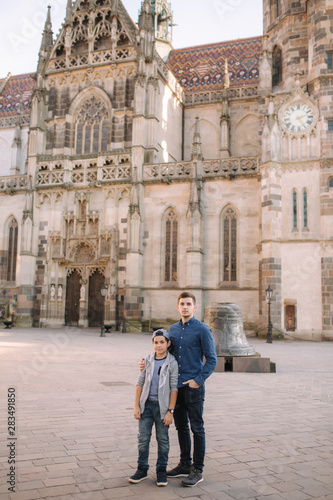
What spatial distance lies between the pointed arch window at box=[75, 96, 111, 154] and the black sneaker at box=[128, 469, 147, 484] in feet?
88.4

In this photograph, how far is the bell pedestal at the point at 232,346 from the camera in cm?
1146

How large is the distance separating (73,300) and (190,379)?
2479 cm

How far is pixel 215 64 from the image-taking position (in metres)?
34.8

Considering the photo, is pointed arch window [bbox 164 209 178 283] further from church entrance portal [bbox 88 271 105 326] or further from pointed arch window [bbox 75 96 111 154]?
pointed arch window [bbox 75 96 111 154]

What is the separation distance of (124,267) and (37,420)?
2086 centimetres

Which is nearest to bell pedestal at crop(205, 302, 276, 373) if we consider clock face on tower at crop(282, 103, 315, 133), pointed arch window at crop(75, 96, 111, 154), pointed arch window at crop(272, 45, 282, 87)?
clock face on tower at crop(282, 103, 315, 133)

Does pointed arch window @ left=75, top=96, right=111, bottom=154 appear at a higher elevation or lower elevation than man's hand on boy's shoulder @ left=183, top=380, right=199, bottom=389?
higher

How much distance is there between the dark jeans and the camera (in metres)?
4.50

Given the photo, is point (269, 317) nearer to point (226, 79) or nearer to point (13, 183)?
point (226, 79)

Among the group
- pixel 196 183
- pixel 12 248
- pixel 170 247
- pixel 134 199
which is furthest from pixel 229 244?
pixel 12 248

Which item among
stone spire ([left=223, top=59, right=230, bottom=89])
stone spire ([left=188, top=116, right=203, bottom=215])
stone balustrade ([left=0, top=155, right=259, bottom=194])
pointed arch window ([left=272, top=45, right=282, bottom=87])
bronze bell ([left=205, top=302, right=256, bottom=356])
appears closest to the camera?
bronze bell ([left=205, top=302, right=256, bottom=356])

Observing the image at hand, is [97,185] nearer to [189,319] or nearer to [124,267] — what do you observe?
[124,267]

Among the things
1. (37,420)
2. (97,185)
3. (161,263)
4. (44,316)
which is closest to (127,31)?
(97,185)

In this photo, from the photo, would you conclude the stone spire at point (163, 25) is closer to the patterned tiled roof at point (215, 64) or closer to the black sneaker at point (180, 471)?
the patterned tiled roof at point (215, 64)
